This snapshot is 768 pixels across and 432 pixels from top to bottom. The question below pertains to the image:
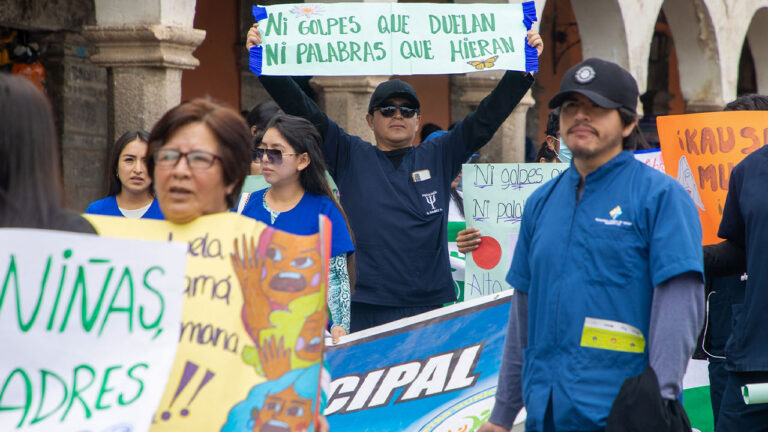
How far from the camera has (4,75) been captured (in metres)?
2.11

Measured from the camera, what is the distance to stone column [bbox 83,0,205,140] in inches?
245

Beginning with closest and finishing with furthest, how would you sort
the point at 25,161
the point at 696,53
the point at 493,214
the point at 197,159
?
the point at 25,161 → the point at 197,159 → the point at 493,214 → the point at 696,53

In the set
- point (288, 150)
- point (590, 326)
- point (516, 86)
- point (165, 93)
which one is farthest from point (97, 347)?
point (165, 93)

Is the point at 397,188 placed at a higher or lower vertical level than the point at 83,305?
higher

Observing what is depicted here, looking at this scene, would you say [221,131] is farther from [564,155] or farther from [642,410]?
[564,155]

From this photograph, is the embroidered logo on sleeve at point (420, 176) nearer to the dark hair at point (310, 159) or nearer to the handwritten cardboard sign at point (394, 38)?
the dark hair at point (310, 159)

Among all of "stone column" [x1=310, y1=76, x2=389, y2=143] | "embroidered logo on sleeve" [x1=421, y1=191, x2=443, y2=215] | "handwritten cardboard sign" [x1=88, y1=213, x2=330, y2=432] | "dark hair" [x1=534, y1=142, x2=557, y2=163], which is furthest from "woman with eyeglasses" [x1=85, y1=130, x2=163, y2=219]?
"stone column" [x1=310, y1=76, x2=389, y2=143]

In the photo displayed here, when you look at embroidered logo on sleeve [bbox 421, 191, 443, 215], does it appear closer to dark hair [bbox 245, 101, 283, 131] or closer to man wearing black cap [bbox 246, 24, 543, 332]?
man wearing black cap [bbox 246, 24, 543, 332]

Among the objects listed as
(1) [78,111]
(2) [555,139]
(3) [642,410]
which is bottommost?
(3) [642,410]

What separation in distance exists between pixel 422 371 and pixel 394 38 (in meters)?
1.63

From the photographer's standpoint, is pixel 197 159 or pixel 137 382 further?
pixel 197 159

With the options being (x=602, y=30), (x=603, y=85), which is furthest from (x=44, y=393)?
(x=602, y=30)

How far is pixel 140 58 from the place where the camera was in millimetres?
6262

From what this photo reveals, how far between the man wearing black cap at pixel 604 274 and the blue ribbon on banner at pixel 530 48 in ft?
6.09
